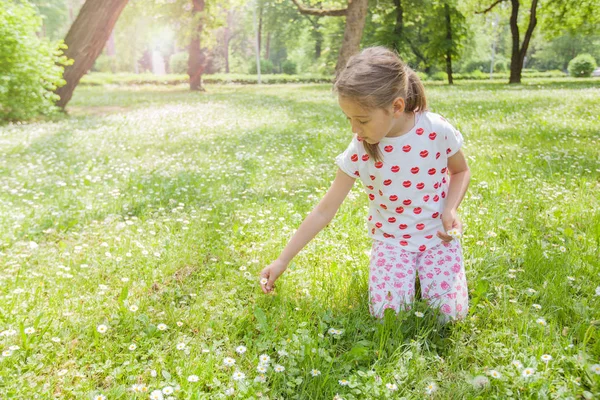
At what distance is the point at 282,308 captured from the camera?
9.12 feet

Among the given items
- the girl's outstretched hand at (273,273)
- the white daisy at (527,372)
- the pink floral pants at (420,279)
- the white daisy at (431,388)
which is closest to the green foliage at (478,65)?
the pink floral pants at (420,279)

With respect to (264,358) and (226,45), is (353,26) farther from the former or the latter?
(226,45)

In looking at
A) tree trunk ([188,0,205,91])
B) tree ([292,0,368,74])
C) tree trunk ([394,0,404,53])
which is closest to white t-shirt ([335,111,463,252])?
tree ([292,0,368,74])

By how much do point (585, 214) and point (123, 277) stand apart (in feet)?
12.8

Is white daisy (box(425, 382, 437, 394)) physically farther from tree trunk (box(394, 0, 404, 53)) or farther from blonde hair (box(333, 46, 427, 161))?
tree trunk (box(394, 0, 404, 53))

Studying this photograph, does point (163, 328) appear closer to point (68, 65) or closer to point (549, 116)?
point (549, 116)

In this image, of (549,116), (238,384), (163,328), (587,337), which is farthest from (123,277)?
(549,116)

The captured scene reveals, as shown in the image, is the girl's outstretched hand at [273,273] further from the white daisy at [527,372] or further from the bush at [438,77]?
the bush at [438,77]

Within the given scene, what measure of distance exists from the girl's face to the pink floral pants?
0.82m

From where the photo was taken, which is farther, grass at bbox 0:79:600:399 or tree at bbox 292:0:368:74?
tree at bbox 292:0:368:74

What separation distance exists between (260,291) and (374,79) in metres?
1.57

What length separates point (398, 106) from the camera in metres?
2.51

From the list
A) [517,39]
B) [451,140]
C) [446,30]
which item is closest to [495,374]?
[451,140]

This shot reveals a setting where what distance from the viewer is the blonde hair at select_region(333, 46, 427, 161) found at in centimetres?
235
